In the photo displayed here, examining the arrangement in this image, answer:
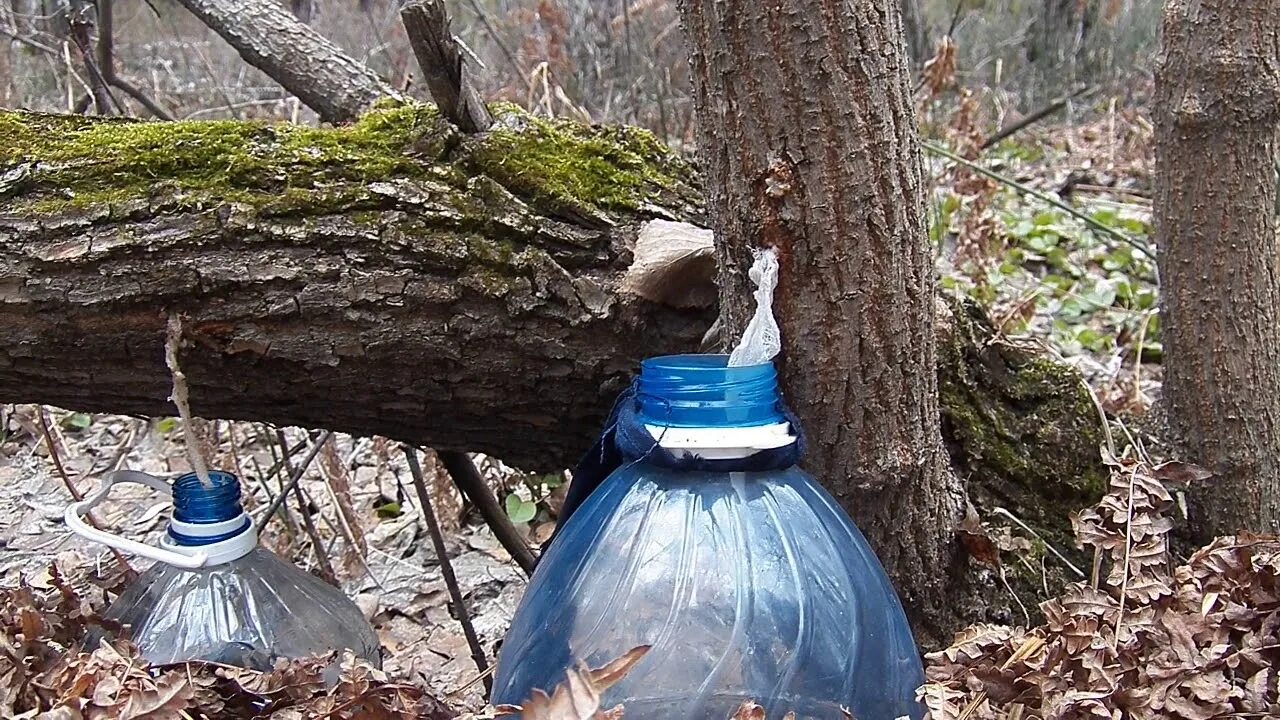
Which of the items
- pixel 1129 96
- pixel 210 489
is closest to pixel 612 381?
pixel 210 489

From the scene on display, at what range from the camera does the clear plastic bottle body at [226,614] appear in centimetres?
A: 144

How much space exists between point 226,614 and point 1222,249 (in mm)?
1749

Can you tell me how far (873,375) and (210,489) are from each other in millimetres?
995

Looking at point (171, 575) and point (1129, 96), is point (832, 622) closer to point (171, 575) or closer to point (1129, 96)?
point (171, 575)

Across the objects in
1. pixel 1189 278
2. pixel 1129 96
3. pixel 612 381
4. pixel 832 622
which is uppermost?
pixel 1129 96

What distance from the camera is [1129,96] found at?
7664 mm

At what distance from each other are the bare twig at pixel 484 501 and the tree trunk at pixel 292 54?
2.80 feet

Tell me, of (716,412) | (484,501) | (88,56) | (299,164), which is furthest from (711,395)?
(88,56)

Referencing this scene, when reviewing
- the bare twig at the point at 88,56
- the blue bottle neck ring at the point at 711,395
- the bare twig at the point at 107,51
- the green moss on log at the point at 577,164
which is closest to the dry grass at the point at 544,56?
the bare twig at the point at 107,51

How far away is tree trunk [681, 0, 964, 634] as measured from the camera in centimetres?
119

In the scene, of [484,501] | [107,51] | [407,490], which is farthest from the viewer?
[407,490]

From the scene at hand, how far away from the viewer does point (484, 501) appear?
2018 mm

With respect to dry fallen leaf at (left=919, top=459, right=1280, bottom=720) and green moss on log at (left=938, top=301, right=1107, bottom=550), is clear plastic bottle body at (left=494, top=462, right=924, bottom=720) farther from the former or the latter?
green moss on log at (left=938, top=301, right=1107, bottom=550)

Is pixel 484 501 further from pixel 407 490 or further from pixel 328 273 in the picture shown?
pixel 407 490
